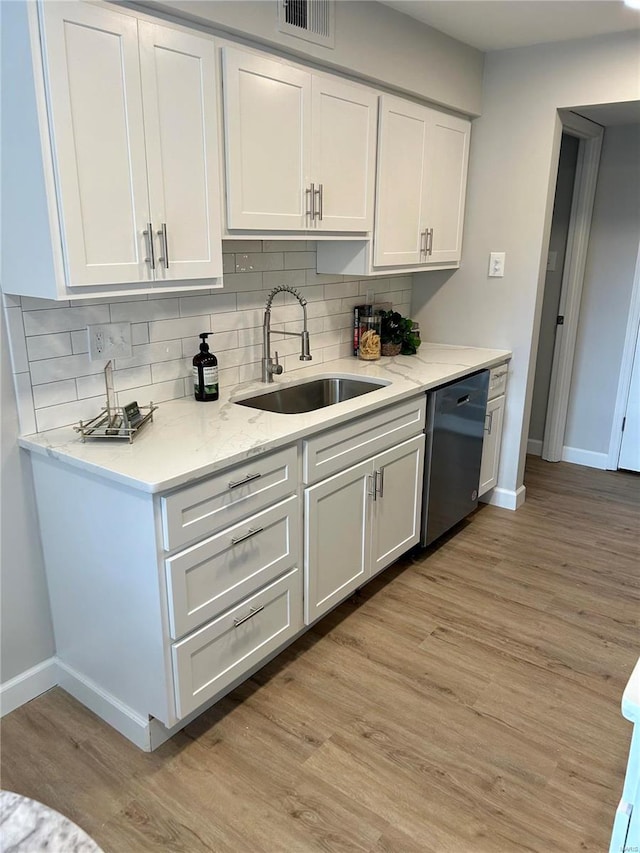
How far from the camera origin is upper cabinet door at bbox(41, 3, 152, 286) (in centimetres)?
156

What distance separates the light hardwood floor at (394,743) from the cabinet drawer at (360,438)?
2.32 ft

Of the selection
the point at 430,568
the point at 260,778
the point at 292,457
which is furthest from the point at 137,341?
the point at 430,568

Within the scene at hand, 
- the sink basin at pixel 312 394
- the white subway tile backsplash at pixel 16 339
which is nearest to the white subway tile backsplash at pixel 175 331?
the white subway tile backsplash at pixel 16 339

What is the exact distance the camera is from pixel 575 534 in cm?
337

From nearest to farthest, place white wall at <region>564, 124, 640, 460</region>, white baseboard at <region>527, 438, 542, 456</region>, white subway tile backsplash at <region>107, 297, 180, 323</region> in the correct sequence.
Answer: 1. white subway tile backsplash at <region>107, 297, 180, 323</region>
2. white wall at <region>564, 124, 640, 460</region>
3. white baseboard at <region>527, 438, 542, 456</region>

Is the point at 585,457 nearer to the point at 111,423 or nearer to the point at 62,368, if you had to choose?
the point at 111,423

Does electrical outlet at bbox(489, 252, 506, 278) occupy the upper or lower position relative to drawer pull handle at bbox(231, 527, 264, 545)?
upper

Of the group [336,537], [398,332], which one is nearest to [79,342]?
[336,537]

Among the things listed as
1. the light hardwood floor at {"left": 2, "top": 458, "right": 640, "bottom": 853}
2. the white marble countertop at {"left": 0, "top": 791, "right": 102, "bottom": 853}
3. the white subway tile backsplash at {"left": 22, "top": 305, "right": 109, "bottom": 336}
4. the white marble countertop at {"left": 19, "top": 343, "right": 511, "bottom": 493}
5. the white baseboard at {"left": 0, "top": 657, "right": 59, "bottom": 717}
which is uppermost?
the white subway tile backsplash at {"left": 22, "top": 305, "right": 109, "bottom": 336}

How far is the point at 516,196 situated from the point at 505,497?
1687 millimetres

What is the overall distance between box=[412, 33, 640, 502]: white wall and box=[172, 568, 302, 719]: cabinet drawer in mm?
1939

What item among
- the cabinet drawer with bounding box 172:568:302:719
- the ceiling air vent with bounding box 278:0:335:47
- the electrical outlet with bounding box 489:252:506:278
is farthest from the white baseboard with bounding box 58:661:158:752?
the electrical outlet with bounding box 489:252:506:278

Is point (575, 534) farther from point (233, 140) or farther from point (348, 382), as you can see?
point (233, 140)

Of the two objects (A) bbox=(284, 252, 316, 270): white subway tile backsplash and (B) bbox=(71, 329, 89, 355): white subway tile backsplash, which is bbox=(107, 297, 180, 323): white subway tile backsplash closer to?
(B) bbox=(71, 329, 89, 355): white subway tile backsplash
